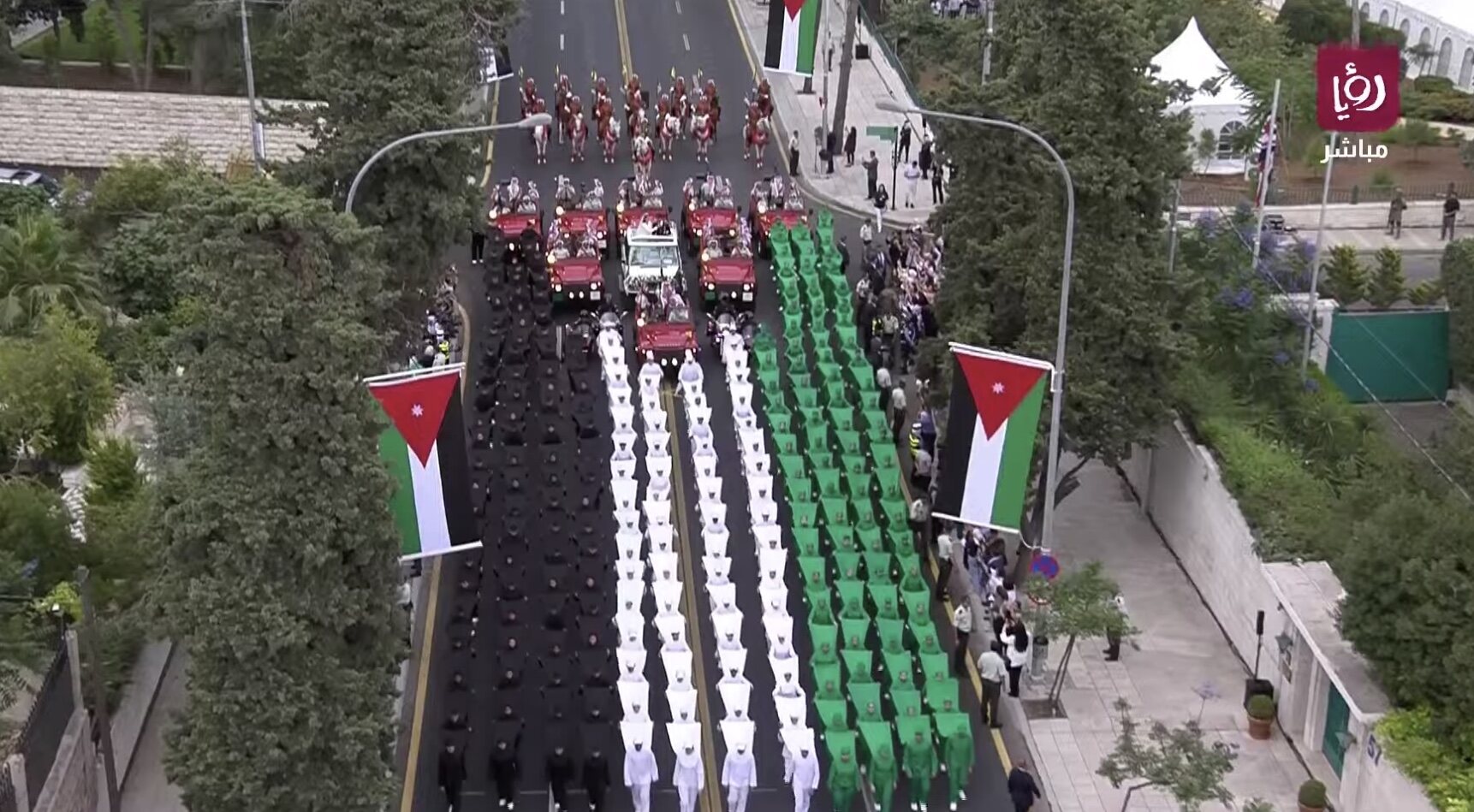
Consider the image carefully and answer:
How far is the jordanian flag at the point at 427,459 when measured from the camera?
21.6 meters

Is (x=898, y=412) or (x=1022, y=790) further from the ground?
(x=898, y=412)

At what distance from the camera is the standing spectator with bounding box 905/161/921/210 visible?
4484 cm

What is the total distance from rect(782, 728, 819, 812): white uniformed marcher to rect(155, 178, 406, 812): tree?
16.0 ft

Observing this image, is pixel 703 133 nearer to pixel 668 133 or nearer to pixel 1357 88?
pixel 668 133

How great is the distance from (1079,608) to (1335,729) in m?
3.41

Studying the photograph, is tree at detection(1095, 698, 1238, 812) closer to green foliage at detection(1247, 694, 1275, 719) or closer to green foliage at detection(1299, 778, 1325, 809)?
green foliage at detection(1299, 778, 1325, 809)

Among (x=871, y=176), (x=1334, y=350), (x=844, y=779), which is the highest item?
(x=871, y=176)

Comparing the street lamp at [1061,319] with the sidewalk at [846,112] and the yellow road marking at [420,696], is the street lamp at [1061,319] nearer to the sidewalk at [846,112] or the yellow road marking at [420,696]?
the yellow road marking at [420,696]

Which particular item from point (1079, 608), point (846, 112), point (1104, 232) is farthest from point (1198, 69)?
point (1079, 608)

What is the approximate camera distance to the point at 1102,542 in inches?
1190

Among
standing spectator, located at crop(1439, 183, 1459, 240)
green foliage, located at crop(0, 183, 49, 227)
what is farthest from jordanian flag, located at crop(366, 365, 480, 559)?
standing spectator, located at crop(1439, 183, 1459, 240)

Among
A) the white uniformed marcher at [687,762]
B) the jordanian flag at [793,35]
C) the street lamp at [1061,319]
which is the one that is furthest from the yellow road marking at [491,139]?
the white uniformed marcher at [687,762]

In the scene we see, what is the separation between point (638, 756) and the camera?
73.8 ft

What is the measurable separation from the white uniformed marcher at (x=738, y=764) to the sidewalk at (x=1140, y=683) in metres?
3.87
